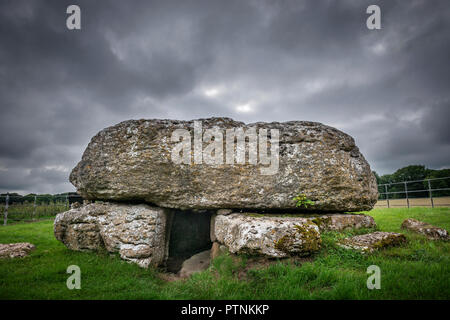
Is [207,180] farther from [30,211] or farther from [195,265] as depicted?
[30,211]

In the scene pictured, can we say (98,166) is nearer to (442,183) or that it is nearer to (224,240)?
(224,240)

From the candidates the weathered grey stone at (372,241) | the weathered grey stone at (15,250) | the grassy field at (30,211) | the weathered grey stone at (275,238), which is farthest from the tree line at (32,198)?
the weathered grey stone at (372,241)

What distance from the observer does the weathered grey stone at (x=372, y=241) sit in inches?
190

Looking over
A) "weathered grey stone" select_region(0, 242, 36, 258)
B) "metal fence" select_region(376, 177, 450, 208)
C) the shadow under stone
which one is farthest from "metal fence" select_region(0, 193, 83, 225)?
"metal fence" select_region(376, 177, 450, 208)

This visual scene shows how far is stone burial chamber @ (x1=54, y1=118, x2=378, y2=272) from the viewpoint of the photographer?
5.97m

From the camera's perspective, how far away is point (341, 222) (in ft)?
19.3

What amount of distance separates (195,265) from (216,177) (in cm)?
238

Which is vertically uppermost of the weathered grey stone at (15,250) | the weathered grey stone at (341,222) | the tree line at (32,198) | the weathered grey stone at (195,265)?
the tree line at (32,198)

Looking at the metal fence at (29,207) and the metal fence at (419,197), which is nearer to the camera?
the metal fence at (419,197)

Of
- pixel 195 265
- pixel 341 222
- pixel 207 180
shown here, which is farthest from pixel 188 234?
pixel 341 222

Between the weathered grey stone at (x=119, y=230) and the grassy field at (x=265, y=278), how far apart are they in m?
0.36

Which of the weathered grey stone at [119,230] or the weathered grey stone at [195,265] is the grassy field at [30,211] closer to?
the weathered grey stone at [119,230]

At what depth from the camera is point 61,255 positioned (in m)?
5.71
